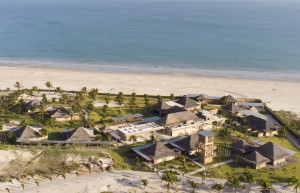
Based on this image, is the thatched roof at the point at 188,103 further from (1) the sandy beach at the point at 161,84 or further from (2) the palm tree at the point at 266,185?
(2) the palm tree at the point at 266,185

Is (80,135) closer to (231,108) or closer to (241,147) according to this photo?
(241,147)

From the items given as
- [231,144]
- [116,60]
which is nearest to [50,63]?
[116,60]

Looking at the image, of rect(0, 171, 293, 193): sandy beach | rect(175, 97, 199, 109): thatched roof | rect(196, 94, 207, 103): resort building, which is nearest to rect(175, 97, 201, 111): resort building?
rect(175, 97, 199, 109): thatched roof

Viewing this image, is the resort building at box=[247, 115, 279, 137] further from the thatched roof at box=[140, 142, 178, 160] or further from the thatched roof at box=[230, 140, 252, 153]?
the thatched roof at box=[140, 142, 178, 160]

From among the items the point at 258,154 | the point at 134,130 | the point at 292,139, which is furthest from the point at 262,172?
the point at 134,130

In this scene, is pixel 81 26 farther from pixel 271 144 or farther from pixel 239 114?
pixel 271 144

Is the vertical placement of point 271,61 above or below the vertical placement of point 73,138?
above
